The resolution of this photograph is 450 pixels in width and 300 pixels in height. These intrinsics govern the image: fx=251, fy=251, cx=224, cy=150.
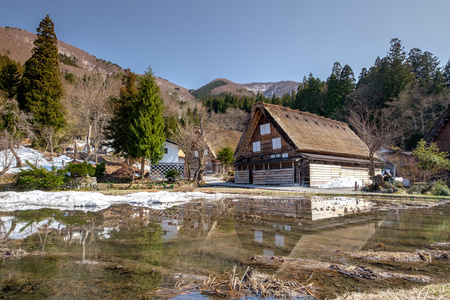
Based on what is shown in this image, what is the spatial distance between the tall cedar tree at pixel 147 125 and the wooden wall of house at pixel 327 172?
565 inches

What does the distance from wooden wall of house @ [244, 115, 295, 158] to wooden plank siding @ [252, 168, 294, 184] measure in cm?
207

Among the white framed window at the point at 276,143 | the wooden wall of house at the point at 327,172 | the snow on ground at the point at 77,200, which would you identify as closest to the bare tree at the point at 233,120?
the white framed window at the point at 276,143

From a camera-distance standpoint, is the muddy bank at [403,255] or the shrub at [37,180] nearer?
the muddy bank at [403,255]

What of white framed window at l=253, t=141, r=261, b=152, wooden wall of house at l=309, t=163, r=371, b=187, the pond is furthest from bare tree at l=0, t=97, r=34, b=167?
wooden wall of house at l=309, t=163, r=371, b=187

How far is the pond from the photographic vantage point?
3.06 m

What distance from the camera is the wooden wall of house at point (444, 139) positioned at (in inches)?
897

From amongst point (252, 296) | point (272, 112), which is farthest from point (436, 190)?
point (252, 296)

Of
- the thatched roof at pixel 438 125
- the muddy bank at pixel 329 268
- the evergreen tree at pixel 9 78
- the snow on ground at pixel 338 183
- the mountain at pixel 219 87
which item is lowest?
the snow on ground at pixel 338 183

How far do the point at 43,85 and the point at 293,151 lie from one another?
94.4 feet

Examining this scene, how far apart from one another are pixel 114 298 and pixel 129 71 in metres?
33.2

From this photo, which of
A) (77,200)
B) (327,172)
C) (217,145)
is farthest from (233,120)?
(77,200)

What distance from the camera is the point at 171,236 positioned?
218 inches

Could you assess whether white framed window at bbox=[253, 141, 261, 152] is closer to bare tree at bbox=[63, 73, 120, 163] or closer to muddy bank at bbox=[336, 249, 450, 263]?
bare tree at bbox=[63, 73, 120, 163]

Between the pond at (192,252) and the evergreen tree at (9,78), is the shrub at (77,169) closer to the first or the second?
the pond at (192,252)
